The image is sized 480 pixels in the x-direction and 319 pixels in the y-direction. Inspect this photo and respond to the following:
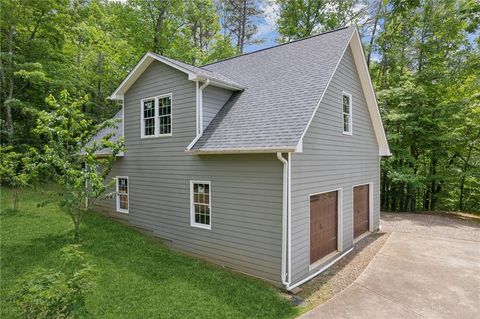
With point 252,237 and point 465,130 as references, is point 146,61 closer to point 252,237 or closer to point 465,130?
point 252,237

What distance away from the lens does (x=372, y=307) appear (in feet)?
19.2

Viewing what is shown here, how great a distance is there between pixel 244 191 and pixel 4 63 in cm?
1751

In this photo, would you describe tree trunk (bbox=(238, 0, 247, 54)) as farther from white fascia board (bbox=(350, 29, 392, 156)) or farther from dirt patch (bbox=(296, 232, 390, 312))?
dirt patch (bbox=(296, 232, 390, 312))

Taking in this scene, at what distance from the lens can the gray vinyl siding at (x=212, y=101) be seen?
873cm

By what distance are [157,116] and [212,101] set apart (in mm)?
2172

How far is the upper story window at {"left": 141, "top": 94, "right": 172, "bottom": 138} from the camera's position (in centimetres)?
951

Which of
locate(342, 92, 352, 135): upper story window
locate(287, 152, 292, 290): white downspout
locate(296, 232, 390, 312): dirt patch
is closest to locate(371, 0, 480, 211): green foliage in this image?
locate(342, 92, 352, 135): upper story window

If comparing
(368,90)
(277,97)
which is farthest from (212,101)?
(368,90)

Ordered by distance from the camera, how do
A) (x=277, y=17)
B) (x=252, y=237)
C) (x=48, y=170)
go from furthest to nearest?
1. (x=277, y=17)
2. (x=48, y=170)
3. (x=252, y=237)

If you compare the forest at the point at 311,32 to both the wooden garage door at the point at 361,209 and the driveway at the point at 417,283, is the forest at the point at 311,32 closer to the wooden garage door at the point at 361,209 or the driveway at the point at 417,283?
the wooden garage door at the point at 361,209

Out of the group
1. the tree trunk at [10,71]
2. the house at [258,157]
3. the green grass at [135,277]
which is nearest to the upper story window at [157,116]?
the house at [258,157]

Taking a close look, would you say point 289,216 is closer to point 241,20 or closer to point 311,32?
point 311,32

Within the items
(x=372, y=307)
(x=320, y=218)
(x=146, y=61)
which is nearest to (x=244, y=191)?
(x=320, y=218)

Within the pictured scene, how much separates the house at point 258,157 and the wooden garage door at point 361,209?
4 cm
